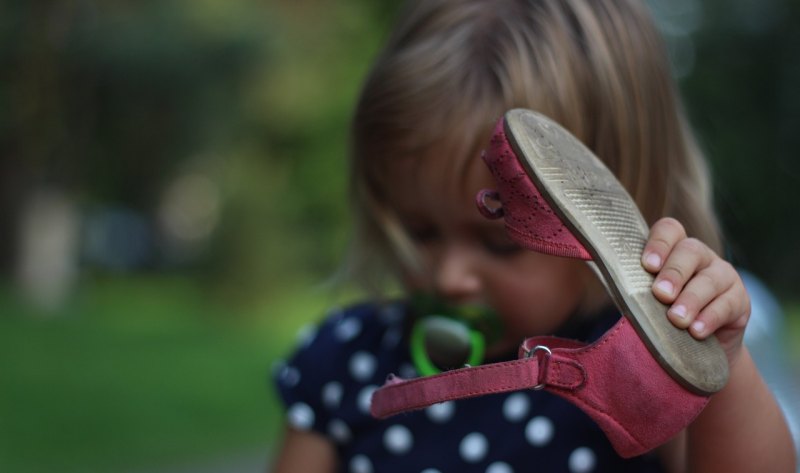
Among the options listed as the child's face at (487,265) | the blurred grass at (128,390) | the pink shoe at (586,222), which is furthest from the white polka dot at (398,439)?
the blurred grass at (128,390)

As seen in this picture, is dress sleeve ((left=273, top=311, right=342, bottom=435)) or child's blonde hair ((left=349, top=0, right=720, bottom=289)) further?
dress sleeve ((left=273, top=311, right=342, bottom=435))

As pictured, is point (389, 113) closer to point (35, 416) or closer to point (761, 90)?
point (35, 416)

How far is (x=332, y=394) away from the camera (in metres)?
1.48

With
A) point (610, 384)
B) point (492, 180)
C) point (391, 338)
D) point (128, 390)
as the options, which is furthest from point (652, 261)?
point (128, 390)

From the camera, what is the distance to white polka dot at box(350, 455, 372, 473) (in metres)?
1.39

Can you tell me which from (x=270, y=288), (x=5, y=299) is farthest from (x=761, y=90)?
(x=5, y=299)

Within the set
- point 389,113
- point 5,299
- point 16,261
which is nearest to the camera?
point 389,113

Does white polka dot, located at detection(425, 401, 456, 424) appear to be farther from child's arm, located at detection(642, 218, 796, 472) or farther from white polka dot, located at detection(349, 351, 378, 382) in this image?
child's arm, located at detection(642, 218, 796, 472)

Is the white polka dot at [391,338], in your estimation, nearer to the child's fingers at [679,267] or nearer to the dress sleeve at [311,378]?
the dress sleeve at [311,378]

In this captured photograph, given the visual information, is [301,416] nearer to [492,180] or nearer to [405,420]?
[405,420]

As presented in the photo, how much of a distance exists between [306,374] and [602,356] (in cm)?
80

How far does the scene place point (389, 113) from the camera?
4.45 feet

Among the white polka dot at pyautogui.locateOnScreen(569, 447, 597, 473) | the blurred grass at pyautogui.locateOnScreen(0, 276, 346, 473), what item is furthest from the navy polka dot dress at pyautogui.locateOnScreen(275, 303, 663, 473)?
the blurred grass at pyautogui.locateOnScreen(0, 276, 346, 473)

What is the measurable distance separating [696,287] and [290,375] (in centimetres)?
87
